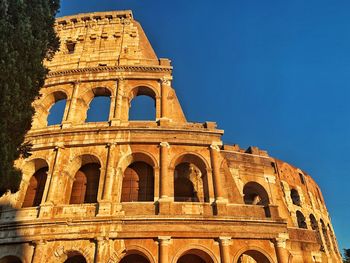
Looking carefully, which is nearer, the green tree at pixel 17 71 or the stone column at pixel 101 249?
the green tree at pixel 17 71

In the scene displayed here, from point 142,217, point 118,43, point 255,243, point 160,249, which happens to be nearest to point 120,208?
point 142,217

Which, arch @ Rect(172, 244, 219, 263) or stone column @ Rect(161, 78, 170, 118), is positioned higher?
stone column @ Rect(161, 78, 170, 118)

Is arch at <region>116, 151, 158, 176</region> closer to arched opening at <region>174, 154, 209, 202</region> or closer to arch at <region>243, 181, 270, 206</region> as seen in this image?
arched opening at <region>174, 154, 209, 202</region>

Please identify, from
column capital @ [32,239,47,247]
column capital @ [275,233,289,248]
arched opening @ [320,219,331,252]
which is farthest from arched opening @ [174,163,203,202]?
arched opening @ [320,219,331,252]

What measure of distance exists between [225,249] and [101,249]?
4.68 meters

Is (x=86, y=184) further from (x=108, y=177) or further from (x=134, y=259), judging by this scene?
(x=134, y=259)

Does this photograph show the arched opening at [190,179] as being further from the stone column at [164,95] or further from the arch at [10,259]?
the arch at [10,259]

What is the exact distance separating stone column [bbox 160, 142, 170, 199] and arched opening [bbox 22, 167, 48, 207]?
18.7 ft

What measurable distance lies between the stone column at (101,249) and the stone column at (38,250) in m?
2.13

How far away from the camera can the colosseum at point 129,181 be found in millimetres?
11312

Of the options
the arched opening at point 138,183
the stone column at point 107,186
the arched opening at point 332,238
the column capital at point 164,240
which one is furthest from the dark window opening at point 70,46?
the arched opening at point 332,238

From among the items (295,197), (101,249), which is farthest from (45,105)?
(295,197)

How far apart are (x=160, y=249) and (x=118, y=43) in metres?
11.7

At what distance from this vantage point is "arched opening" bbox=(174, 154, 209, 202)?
1349cm
